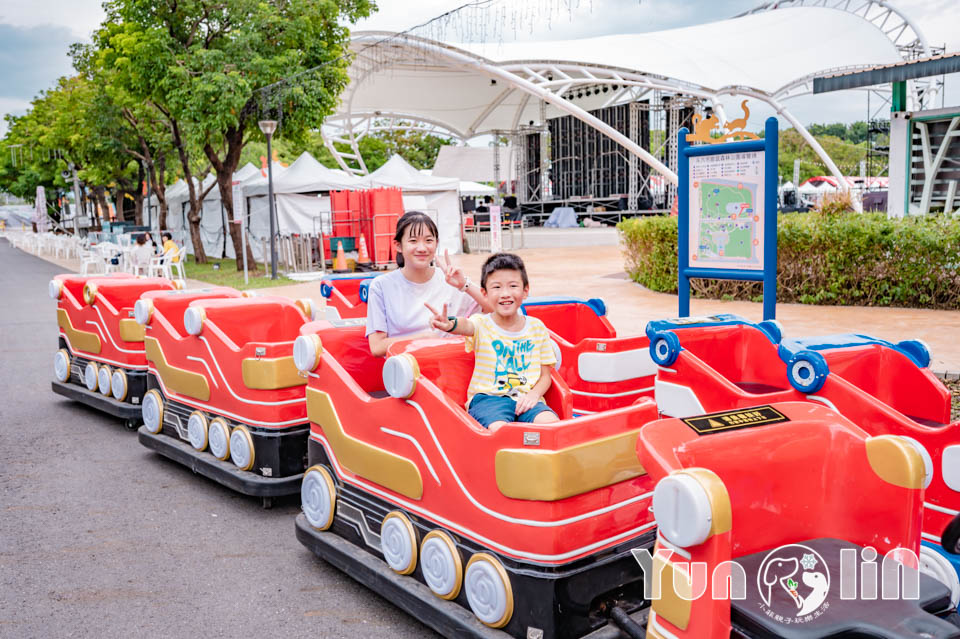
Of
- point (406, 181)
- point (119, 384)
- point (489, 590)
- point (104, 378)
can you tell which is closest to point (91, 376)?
point (104, 378)

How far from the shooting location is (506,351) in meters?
3.39

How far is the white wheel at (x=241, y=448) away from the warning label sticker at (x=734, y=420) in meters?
2.86

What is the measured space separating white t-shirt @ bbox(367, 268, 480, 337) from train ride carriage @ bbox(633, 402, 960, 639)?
1.82 meters

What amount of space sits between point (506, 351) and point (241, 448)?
1983 mm

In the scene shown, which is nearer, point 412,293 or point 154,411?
point 412,293

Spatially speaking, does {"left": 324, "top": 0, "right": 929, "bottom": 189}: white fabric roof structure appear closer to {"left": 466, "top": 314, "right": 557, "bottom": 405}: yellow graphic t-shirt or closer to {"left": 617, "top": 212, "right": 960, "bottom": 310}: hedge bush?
{"left": 617, "top": 212, "right": 960, "bottom": 310}: hedge bush

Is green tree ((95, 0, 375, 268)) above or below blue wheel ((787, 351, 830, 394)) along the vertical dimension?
above

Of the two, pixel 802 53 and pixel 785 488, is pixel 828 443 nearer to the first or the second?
pixel 785 488

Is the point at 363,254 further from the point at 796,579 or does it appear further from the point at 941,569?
the point at 796,579

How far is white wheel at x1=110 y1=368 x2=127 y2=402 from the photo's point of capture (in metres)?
6.23

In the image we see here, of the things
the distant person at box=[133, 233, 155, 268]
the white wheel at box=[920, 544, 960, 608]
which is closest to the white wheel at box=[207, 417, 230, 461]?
the white wheel at box=[920, 544, 960, 608]

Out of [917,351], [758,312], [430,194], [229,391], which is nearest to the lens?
[917,351]

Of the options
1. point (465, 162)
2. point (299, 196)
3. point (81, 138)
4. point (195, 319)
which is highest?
point (465, 162)

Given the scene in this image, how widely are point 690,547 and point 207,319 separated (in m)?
3.75
